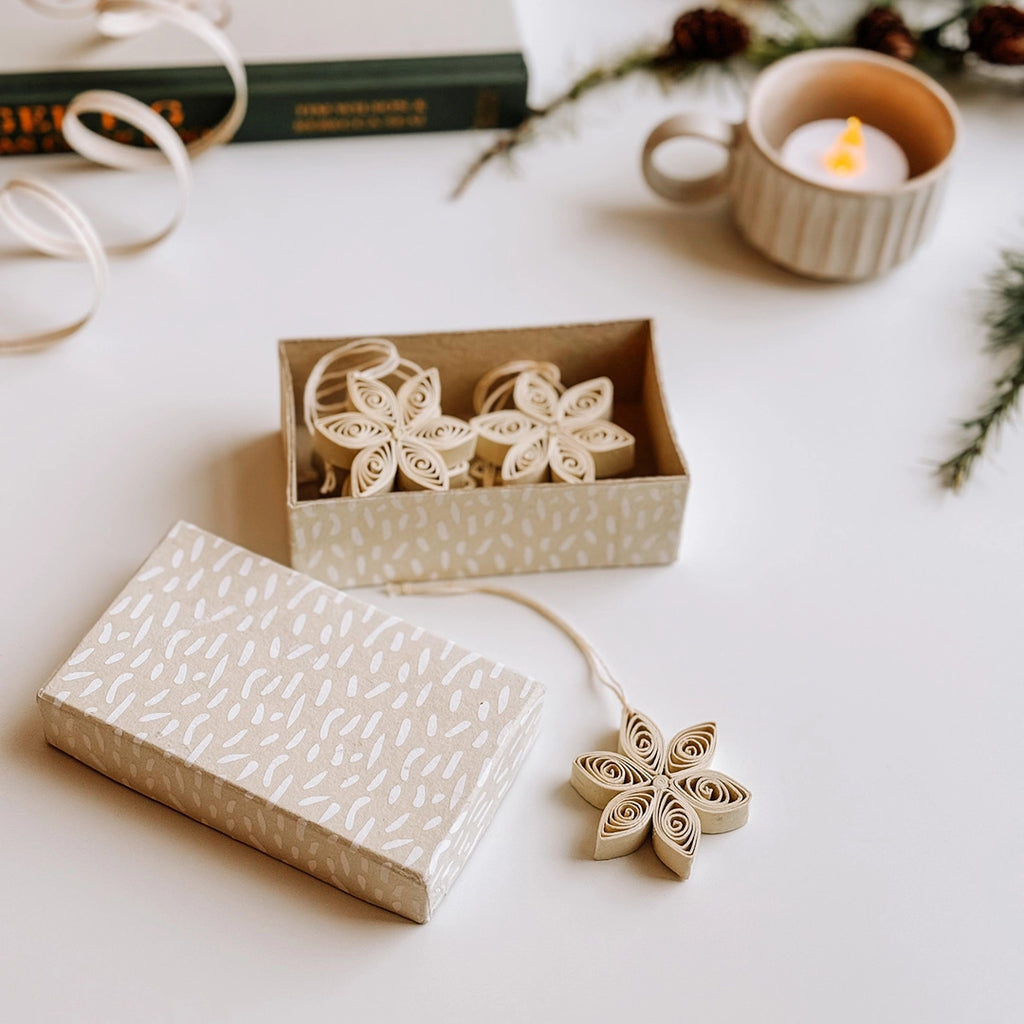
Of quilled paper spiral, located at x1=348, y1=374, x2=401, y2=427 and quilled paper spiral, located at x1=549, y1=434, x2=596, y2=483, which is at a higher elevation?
quilled paper spiral, located at x1=348, y1=374, x2=401, y2=427

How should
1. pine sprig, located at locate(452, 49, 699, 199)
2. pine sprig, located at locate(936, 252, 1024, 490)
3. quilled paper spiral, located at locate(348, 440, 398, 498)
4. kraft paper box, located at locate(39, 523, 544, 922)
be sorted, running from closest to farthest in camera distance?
kraft paper box, located at locate(39, 523, 544, 922)
quilled paper spiral, located at locate(348, 440, 398, 498)
pine sprig, located at locate(936, 252, 1024, 490)
pine sprig, located at locate(452, 49, 699, 199)

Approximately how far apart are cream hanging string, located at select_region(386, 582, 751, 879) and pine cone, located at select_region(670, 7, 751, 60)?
57 cm

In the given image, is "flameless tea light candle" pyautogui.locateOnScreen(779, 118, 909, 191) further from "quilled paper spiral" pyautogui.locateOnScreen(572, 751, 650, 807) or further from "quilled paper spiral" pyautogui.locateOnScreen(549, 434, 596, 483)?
"quilled paper spiral" pyautogui.locateOnScreen(572, 751, 650, 807)

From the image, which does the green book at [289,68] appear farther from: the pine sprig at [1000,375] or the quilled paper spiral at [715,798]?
the quilled paper spiral at [715,798]

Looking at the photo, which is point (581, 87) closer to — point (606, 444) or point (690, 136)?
point (690, 136)

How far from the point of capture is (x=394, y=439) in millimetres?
775

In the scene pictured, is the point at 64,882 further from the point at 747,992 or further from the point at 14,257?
the point at 14,257

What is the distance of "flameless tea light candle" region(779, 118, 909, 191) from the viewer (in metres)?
0.93

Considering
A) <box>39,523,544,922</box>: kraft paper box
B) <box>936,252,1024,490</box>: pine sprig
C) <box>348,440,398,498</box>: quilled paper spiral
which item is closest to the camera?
<box>39,523,544,922</box>: kraft paper box

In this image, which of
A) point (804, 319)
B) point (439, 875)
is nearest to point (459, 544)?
point (439, 875)

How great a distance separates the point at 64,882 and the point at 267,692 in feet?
0.44

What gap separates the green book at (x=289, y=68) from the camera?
3.16 ft

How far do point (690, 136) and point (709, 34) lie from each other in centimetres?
16

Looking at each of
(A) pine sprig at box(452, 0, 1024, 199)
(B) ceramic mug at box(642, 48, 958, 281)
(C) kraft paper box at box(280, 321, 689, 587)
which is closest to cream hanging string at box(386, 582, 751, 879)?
(C) kraft paper box at box(280, 321, 689, 587)
